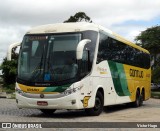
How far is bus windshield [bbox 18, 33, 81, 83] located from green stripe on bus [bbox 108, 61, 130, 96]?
341 centimetres

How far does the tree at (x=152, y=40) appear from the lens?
2284 inches

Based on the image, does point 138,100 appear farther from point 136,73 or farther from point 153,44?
point 153,44

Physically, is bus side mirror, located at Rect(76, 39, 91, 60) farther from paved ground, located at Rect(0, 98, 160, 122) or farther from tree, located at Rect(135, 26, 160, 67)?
tree, located at Rect(135, 26, 160, 67)

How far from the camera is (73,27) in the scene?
16141 millimetres

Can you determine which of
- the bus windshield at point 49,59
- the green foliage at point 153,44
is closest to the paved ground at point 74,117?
the bus windshield at point 49,59

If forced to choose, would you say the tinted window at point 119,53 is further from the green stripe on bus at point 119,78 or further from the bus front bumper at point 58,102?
the bus front bumper at point 58,102

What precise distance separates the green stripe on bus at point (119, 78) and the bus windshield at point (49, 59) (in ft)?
Answer: 11.2

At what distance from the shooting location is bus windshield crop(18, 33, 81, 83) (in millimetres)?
15328

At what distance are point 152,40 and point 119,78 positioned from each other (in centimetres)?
3945

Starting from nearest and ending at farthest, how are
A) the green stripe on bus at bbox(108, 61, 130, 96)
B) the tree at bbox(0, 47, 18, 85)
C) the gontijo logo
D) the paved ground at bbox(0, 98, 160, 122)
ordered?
the paved ground at bbox(0, 98, 160, 122)
the green stripe on bus at bbox(108, 61, 130, 96)
the gontijo logo
the tree at bbox(0, 47, 18, 85)

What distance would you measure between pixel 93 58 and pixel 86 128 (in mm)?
4617

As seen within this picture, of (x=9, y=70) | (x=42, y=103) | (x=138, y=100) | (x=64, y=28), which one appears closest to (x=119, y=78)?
(x=138, y=100)

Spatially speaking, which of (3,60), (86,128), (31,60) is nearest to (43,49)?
(31,60)

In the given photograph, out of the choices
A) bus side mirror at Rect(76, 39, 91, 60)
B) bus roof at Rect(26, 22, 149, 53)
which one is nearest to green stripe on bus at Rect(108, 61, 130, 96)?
bus roof at Rect(26, 22, 149, 53)
